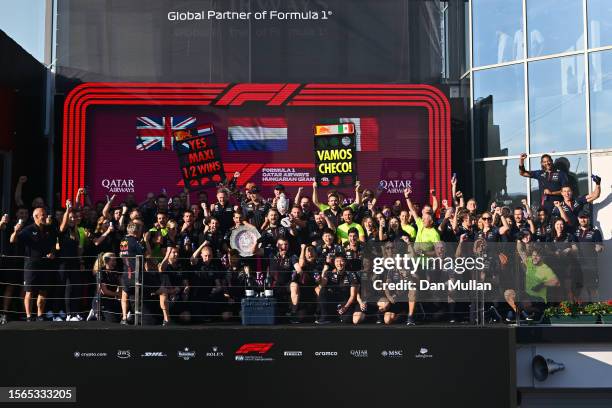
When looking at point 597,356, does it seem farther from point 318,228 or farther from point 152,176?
point 152,176

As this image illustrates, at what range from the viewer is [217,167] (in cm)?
1750

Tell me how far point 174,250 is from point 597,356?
5.99m

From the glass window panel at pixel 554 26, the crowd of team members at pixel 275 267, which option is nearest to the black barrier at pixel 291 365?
the crowd of team members at pixel 275 267

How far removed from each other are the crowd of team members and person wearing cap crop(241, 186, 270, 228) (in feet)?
1.40

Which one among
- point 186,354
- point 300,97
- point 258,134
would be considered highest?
point 300,97

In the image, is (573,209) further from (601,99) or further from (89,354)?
(89,354)

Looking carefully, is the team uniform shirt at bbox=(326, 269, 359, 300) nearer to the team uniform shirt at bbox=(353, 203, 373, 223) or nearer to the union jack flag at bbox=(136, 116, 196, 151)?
the team uniform shirt at bbox=(353, 203, 373, 223)

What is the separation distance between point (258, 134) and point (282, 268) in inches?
236

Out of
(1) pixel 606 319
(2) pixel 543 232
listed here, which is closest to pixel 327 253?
(2) pixel 543 232

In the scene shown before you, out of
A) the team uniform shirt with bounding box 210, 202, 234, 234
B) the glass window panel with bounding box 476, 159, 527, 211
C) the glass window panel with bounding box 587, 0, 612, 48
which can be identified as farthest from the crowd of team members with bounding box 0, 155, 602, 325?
the glass window panel with bounding box 587, 0, 612, 48

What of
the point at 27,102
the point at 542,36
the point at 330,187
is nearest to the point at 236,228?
the point at 330,187

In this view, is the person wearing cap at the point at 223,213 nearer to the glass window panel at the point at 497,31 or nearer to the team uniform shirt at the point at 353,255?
the team uniform shirt at the point at 353,255

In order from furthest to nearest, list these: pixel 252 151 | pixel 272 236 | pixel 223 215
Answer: pixel 252 151, pixel 223 215, pixel 272 236

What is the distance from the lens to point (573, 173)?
1658 centimetres
